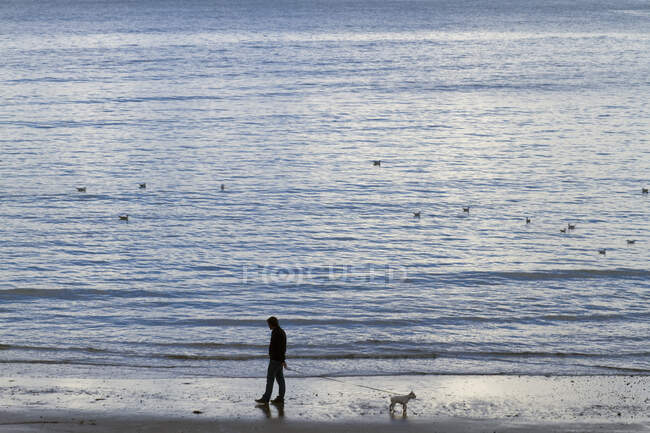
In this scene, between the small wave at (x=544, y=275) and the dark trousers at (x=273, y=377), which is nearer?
the dark trousers at (x=273, y=377)

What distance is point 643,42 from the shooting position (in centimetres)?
12350

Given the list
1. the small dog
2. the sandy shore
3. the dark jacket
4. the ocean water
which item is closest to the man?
the dark jacket

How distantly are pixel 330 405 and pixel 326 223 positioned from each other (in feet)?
61.8

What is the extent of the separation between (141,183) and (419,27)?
123 m

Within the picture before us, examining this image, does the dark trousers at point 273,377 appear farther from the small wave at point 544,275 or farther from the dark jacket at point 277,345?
the small wave at point 544,275

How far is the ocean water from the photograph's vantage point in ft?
72.0

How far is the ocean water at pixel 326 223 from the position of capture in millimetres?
21938

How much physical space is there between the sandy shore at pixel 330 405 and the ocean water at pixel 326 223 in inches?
46.5

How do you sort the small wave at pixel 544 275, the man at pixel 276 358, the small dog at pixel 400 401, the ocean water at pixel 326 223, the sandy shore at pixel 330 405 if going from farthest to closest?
the small wave at pixel 544 275
the ocean water at pixel 326 223
the man at pixel 276 358
the small dog at pixel 400 401
the sandy shore at pixel 330 405

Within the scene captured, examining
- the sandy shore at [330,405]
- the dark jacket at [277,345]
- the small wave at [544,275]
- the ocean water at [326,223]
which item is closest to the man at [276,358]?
the dark jacket at [277,345]

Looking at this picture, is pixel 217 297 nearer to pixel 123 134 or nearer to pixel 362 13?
pixel 123 134

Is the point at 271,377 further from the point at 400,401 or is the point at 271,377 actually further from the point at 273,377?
the point at 400,401

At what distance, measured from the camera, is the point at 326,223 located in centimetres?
3509

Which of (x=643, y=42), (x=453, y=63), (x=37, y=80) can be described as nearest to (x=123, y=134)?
(x=37, y=80)
